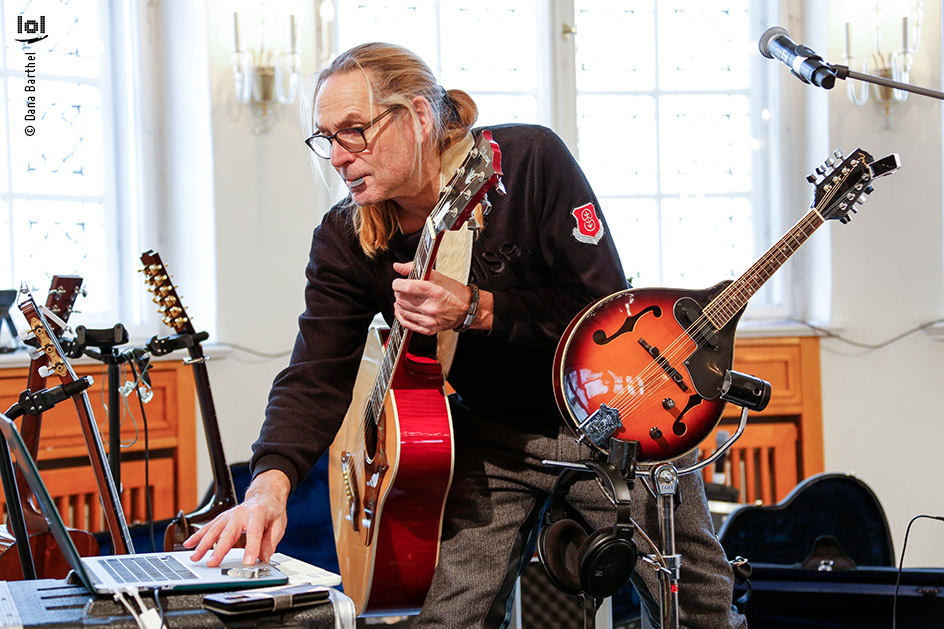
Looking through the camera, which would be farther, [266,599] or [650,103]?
[650,103]

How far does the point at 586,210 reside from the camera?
65.2 inches

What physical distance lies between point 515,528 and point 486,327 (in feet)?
1.23

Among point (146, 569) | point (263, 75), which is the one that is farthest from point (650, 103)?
point (146, 569)

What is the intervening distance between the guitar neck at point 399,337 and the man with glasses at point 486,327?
0.16 feet

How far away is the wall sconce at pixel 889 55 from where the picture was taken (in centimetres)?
380

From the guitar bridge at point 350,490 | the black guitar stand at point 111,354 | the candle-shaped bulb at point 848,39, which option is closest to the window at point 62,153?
the black guitar stand at point 111,354

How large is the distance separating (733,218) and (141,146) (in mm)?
2472

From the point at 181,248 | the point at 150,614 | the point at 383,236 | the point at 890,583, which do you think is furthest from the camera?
the point at 181,248

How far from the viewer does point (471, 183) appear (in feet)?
4.71

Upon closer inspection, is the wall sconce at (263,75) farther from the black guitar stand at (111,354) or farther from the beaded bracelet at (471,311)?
the beaded bracelet at (471,311)

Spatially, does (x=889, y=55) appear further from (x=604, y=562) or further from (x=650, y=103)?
(x=604, y=562)

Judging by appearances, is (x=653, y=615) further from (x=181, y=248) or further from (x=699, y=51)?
(x=699, y=51)

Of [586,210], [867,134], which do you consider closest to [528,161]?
[586,210]

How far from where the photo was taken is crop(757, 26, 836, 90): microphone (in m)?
1.53
